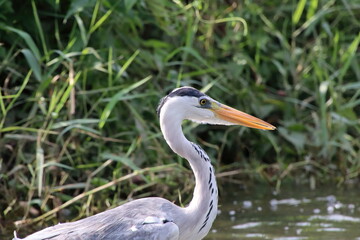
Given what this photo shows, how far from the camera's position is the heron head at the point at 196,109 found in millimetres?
5590

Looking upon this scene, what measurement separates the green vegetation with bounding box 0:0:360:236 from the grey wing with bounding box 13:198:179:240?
1440 mm

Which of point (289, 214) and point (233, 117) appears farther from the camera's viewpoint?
point (289, 214)

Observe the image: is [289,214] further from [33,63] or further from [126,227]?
[126,227]

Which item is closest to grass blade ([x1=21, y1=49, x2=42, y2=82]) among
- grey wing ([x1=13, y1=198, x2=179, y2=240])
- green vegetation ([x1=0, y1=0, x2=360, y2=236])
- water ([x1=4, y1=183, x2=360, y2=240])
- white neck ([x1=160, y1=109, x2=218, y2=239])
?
green vegetation ([x1=0, y1=0, x2=360, y2=236])

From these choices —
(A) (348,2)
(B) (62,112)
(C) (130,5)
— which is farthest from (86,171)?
(A) (348,2)

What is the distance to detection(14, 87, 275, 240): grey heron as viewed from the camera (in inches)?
203

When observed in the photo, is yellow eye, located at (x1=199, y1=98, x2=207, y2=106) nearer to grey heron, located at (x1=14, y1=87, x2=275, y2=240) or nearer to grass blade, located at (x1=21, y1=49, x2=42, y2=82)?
grey heron, located at (x1=14, y1=87, x2=275, y2=240)

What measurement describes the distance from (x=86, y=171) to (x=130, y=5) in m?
1.50

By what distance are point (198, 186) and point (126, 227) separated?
0.60 m

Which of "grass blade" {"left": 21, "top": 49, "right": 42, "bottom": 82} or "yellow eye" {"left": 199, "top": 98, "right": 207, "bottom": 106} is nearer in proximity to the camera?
"yellow eye" {"left": 199, "top": 98, "right": 207, "bottom": 106}

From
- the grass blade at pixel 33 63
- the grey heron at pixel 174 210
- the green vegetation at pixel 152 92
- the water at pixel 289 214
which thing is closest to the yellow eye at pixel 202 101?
the grey heron at pixel 174 210

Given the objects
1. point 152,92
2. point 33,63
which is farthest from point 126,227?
point 152,92

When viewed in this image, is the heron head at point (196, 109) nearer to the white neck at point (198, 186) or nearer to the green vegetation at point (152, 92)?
the white neck at point (198, 186)

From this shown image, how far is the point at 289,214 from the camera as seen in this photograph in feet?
24.9
